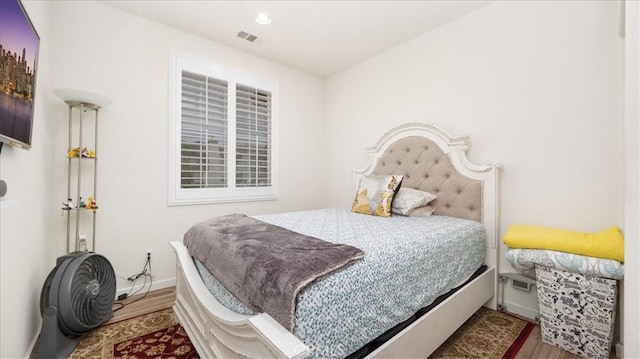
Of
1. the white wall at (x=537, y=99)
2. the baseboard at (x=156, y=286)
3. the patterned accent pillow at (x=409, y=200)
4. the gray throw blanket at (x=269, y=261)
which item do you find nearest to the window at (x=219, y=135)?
the baseboard at (x=156, y=286)

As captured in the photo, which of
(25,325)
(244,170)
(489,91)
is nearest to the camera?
(25,325)

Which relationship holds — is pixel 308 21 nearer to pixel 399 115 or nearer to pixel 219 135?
pixel 399 115

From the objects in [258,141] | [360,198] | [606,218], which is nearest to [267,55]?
[258,141]

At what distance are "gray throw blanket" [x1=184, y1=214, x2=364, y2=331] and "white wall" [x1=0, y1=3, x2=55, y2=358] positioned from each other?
2.75 ft

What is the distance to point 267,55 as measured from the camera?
10.3 feet

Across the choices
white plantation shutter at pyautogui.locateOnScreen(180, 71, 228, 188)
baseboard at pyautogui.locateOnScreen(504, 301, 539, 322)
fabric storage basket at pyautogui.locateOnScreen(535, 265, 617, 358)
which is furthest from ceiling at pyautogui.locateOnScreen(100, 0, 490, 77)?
baseboard at pyautogui.locateOnScreen(504, 301, 539, 322)

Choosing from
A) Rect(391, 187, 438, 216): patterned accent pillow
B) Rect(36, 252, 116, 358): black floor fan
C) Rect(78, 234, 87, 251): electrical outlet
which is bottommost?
Rect(36, 252, 116, 358): black floor fan

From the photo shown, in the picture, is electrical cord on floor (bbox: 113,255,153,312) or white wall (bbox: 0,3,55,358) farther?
electrical cord on floor (bbox: 113,255,153,312)

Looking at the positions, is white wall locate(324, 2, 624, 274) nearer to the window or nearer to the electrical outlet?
the window

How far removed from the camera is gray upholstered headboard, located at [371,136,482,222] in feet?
7.17

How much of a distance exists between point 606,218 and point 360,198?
66.3 inches

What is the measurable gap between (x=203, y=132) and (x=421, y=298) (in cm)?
253

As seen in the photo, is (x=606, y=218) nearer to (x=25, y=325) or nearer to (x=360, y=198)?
(x=360, y=198)

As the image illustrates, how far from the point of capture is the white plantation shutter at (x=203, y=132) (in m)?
2.68
